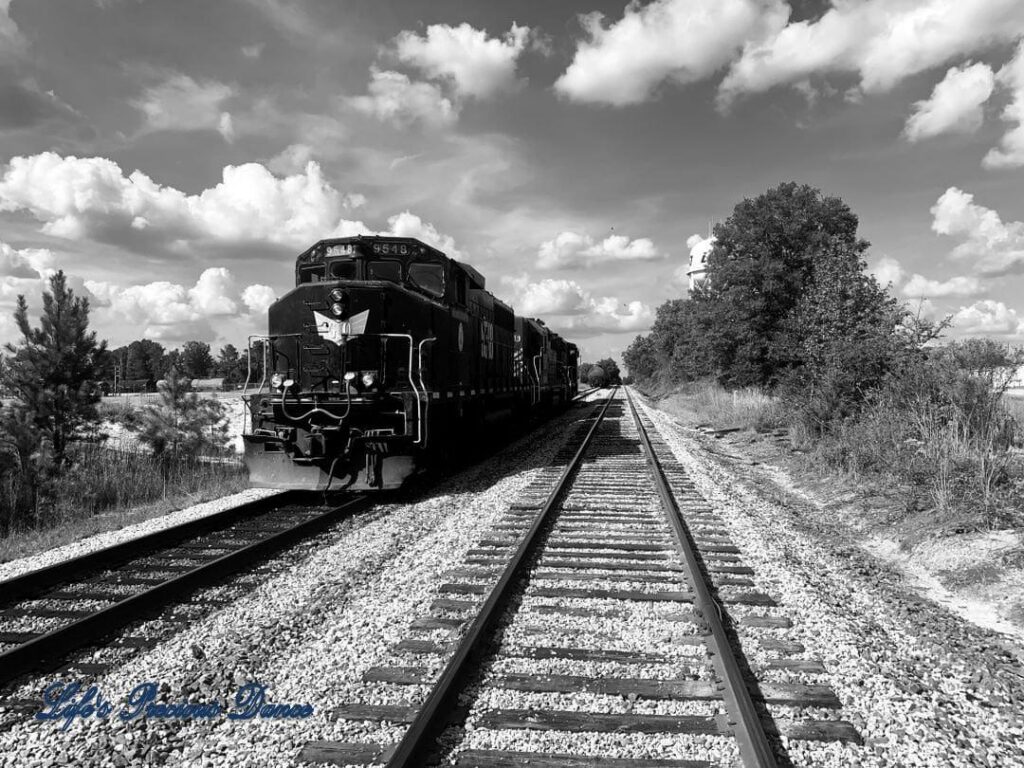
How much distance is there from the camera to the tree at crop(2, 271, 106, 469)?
14656 mm

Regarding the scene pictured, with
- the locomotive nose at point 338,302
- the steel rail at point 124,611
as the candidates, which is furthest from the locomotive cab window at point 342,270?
the steel rail at point 124,611

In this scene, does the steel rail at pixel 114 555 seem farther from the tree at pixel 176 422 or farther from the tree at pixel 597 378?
the tree at pixel 597 378

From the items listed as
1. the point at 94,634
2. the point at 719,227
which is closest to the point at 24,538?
the point at 94,634

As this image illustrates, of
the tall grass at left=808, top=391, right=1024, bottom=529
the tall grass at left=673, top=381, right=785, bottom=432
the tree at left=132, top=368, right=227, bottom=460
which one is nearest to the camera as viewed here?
the tall grass at left=808, top=391, right=1024, bottom=529

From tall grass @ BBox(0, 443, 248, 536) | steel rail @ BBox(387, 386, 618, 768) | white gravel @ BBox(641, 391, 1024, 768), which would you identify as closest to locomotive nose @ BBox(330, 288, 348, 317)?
tall grass @ BBox(0, 443, 248, 536)

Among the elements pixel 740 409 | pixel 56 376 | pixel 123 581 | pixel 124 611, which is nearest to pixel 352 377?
pixel 123 581

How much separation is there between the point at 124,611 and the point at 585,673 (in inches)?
128

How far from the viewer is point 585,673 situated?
3.63 m

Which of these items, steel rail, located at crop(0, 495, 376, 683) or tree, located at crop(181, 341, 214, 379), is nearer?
steel rail, located at crop(0, 495, 376, 683)

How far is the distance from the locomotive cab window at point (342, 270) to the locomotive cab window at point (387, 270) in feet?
1.75

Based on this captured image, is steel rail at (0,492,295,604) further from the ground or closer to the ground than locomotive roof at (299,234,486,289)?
closer to the ground

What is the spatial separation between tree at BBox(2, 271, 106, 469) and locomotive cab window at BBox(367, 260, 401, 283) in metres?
9.36

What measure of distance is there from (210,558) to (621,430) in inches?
583

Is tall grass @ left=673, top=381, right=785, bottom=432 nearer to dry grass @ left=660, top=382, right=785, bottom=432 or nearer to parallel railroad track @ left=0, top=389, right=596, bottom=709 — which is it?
dry grass @ left=660, top=382, right=785, bottom=432
